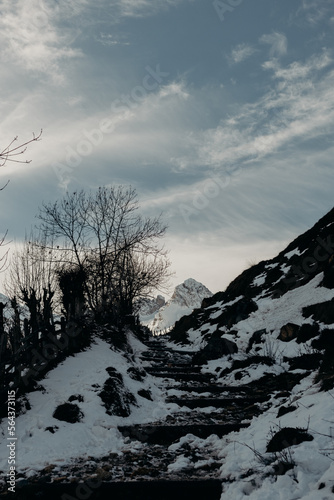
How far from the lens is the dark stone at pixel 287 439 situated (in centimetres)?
362

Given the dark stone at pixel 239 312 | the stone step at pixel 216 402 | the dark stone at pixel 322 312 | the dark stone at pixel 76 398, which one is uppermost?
the dark stone at pixel 239 312

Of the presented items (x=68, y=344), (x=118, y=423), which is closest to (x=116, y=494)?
(x=118, y=423)

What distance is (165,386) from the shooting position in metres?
8.85

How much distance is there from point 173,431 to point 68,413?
62.8 inches

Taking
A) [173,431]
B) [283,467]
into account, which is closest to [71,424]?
[173,431]

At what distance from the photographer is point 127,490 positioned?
12.0 ft

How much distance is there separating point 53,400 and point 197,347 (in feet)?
37.6

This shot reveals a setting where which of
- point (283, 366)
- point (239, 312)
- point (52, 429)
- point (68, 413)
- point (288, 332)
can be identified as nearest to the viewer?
point (52, 429)

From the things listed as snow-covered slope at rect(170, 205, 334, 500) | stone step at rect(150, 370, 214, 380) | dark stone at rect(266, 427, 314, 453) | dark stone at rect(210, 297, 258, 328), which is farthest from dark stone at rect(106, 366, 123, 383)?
dark stone at rect(210, 297, 258, 328)

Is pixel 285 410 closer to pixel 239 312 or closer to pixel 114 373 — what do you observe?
pixel 114 373

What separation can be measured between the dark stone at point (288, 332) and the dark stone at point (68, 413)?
6682 mm

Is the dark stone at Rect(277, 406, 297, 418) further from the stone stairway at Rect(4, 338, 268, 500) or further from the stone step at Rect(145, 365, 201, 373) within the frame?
the stone step at Rect(145, 365, 201, 373)

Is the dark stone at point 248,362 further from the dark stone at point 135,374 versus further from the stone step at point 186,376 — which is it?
the dark stone at point 135,374

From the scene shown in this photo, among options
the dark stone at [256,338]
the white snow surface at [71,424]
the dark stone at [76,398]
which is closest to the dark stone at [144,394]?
the white snow surface at [71,424]
